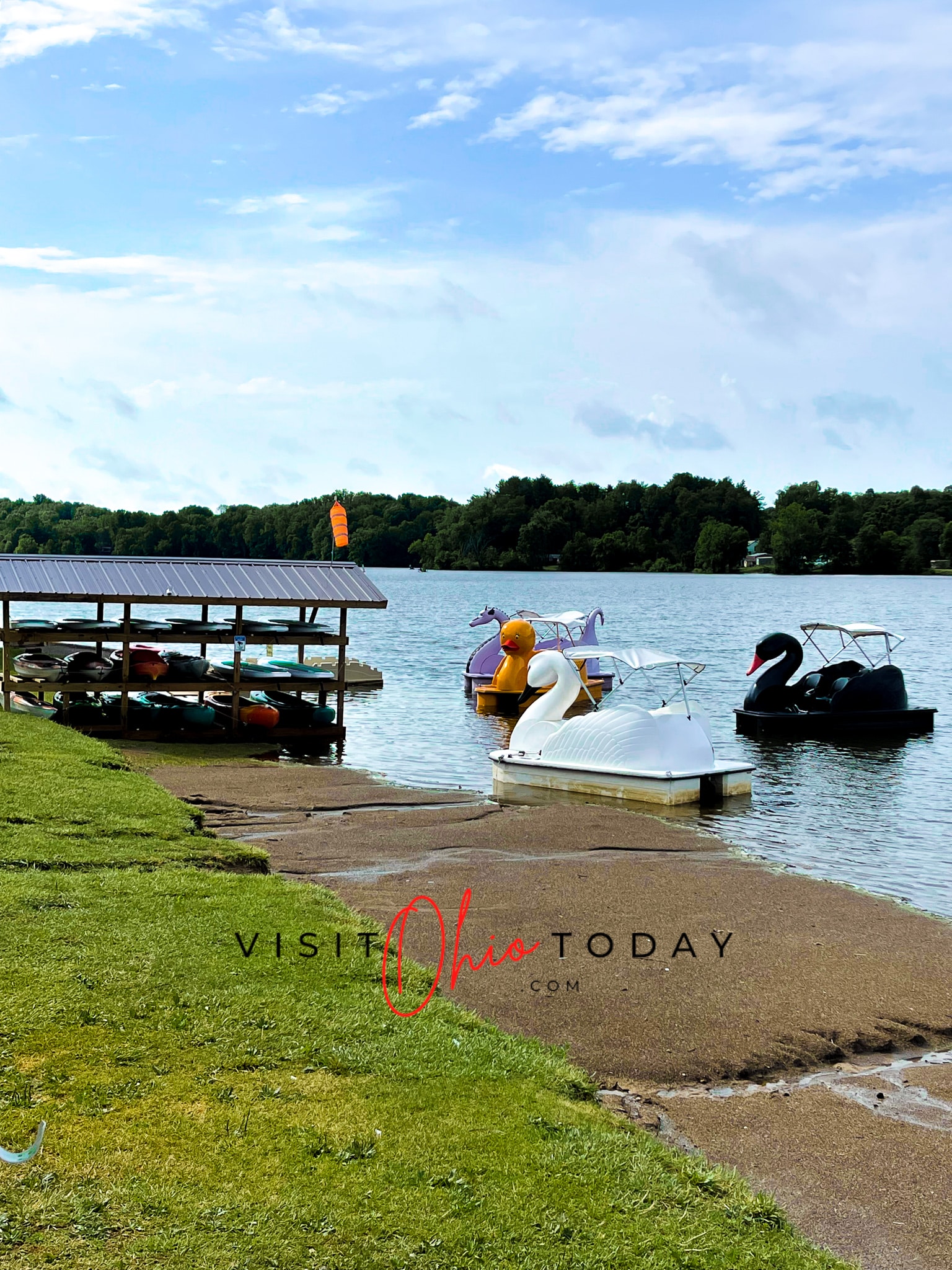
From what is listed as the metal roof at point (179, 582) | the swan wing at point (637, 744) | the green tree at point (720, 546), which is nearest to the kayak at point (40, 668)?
the metal roof at point (179, 582)

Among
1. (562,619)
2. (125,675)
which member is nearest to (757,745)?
(562,619)

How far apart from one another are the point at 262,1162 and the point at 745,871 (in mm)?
8817

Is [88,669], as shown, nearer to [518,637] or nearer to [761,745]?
[518,637]

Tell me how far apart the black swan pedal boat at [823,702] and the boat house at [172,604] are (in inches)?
410

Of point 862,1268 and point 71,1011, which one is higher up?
point 71,1011

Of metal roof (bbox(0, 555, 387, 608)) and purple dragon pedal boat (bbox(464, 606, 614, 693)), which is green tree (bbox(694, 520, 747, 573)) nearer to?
purple dragon pedal boat (bbox(464, 606, 614, 693))

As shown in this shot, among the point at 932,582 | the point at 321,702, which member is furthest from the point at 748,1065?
the point at 932,582

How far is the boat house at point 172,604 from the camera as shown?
21.4m

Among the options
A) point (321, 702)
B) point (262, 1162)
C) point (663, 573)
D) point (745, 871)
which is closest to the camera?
point (262, 1162)

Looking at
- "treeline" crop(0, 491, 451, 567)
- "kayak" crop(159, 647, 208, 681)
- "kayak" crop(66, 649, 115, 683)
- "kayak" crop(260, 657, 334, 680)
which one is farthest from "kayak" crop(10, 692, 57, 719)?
"treeline" crop(0, 491, 451, 567)

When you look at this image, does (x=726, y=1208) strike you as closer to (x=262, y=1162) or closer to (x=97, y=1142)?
(x=262, y=1162)

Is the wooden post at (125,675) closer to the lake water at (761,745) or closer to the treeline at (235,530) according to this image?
the lake water at (761,745)

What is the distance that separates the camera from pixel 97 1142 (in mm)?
4863

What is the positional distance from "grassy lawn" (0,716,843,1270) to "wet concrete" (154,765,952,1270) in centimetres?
63
